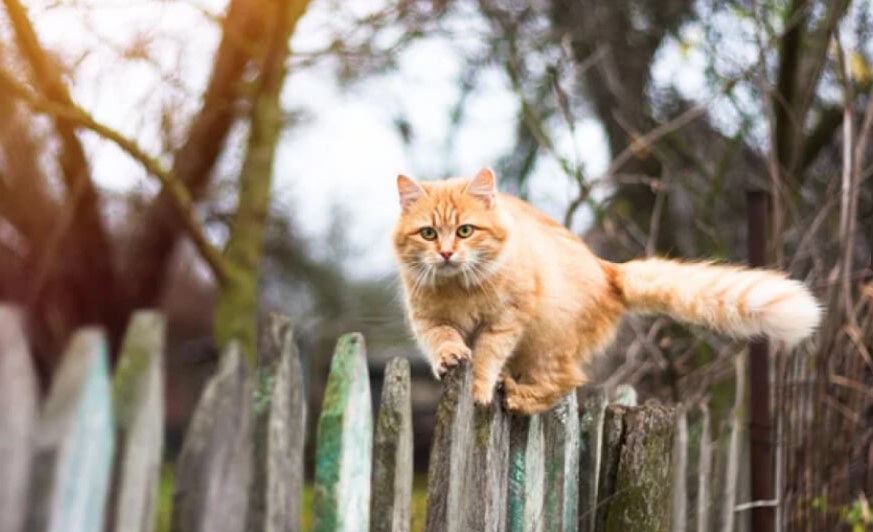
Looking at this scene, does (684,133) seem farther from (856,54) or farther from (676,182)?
(856,54)

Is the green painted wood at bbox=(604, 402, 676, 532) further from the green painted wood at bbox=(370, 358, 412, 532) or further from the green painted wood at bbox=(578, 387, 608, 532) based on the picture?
the green painted wood at bbox=(370, 358, 412, 532)

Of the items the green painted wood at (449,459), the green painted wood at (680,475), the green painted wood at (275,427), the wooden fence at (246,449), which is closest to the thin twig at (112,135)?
the green painted wood at (680,475)

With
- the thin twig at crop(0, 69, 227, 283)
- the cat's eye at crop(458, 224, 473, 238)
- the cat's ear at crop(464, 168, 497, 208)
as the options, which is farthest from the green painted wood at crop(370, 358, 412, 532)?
the thin twig at crop(0, 69, 227, 283)

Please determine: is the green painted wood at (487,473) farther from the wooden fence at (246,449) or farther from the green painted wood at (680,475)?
the green painted wood at (680,475)

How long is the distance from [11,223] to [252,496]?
6.47m

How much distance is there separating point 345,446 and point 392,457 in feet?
0.48

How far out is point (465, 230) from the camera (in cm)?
301

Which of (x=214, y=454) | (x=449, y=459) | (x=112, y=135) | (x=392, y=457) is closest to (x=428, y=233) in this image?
(x=449, y=459)

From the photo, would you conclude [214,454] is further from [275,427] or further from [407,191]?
[407,191]

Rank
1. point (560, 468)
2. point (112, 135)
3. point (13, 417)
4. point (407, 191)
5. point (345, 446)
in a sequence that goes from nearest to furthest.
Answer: point (13, 417) → point (345, 446) → point (560, 468) → point (407, 191) → point (112, 135)

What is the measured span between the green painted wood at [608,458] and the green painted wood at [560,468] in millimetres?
93

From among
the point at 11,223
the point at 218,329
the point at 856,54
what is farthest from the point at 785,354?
the point at 11,223

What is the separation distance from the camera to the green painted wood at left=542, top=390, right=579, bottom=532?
2588mm

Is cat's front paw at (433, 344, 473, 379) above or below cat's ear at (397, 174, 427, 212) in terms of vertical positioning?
below
